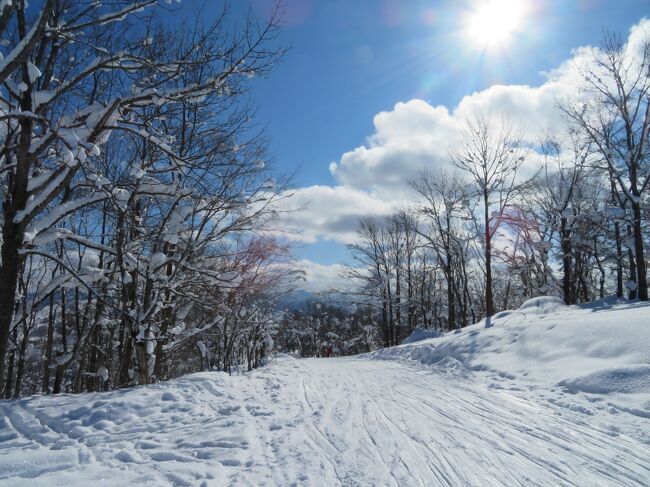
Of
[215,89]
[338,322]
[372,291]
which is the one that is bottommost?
[338,322]

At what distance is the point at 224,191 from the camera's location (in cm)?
837

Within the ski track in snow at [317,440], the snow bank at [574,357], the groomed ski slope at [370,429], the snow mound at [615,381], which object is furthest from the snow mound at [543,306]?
the ski track in snow at [317,440]

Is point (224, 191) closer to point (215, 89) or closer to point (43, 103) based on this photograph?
point (215, 89)

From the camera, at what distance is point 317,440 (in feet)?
15.5

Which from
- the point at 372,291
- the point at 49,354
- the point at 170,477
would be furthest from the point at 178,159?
the point at 372,291

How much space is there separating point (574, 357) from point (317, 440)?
609cm

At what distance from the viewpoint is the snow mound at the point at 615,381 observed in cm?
573

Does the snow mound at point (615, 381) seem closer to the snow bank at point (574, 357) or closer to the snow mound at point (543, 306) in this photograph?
the snow bank at point (574, 357)

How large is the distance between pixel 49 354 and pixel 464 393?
16.1 metres

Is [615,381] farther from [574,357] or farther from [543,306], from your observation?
[543,306]

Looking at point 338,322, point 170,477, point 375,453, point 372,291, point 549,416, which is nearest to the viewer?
point 170,477

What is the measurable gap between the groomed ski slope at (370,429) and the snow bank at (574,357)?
0.12 feet

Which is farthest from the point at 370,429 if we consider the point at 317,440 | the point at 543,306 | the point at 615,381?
the point at 543,306

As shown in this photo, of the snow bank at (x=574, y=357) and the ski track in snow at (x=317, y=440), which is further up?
the snow bank at (x=574, y=357)
